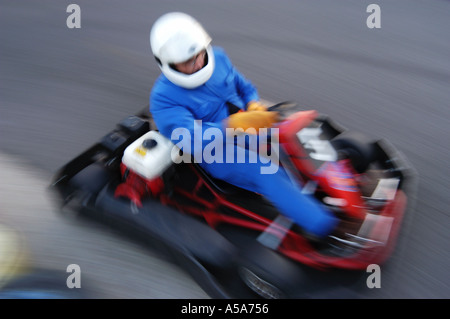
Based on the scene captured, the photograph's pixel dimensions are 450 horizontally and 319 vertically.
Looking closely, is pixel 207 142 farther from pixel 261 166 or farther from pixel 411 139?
pixel 411 139

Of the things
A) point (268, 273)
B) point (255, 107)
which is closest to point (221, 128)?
point (255, 107)

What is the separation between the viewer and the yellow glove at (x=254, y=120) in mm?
1294

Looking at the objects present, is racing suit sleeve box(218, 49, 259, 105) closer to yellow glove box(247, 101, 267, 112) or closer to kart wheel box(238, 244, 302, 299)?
yellow glove box(247, 101, 267, 112)

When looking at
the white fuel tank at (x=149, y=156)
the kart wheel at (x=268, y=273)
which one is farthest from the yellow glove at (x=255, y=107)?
the kart wheel at (x=268, y=273)

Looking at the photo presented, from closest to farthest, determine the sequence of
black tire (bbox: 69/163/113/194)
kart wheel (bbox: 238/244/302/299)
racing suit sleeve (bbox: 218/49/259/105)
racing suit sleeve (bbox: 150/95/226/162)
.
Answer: kart wheel (bbox: 238/244/302/299)
racing suit sleeve (bbox: 150/95/226/162)
black tire (bbox: 69/163/113/194)
racing suit sleeve (bbox: 218/49/259/105)

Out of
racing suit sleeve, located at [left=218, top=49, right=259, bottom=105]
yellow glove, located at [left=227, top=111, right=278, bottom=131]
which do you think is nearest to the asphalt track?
yellow glove, located at [left=227, top=111, right=278, bottom=131]

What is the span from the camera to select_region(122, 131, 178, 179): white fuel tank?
143cm

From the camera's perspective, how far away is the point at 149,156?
1437 millimetres

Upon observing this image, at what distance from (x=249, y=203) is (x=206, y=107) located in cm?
41

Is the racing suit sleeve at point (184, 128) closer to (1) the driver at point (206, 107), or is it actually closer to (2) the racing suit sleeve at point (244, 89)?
(1) the driver at point (206, 107)

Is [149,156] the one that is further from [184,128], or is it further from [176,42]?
[176,42]

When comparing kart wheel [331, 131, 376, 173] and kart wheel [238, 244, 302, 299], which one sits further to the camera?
kart wheel [331, 131, 376, 173]

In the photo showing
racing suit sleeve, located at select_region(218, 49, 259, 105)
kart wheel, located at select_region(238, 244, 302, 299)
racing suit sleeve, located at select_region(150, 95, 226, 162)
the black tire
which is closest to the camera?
kart wheel, located at select_region(238, 244, 302, 299)

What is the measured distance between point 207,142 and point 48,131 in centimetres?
117
